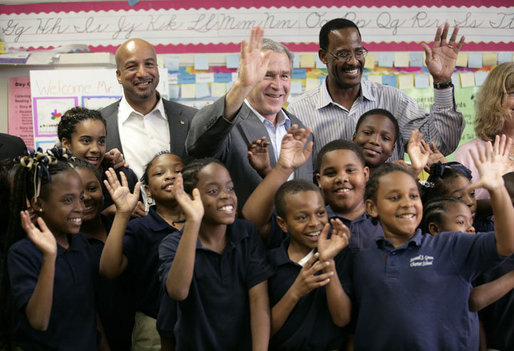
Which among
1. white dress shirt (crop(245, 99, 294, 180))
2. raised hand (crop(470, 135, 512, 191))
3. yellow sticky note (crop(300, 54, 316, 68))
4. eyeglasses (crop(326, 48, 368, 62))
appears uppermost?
yellow sticky note (crop(300, 54, 316, 68))

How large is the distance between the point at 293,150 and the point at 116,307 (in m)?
1.06

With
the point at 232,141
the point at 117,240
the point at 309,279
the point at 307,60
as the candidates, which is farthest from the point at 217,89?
the point at 309,279

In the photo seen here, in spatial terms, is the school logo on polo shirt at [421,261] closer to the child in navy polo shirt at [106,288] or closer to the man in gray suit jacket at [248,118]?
the man in gray suit jacket at [248,118]

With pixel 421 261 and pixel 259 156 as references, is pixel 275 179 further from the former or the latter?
pixel 421 261

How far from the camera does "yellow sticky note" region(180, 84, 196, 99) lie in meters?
4.88

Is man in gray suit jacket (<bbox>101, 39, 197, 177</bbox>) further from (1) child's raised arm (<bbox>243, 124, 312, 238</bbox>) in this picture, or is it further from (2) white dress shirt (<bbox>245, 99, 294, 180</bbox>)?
(1) child's raised arm (<bbox>243, 124, 312, 238</bbox>)

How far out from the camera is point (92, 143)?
2.63 meters

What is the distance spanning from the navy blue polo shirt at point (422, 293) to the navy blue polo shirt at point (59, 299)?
3.44ft

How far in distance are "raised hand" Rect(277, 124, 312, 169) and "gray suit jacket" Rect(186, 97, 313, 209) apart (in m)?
0.23

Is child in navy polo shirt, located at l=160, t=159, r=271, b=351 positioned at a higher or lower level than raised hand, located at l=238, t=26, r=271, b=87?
lower

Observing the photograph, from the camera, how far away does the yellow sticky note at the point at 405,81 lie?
4.78 metres

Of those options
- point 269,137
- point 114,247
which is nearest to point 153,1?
point 269,137

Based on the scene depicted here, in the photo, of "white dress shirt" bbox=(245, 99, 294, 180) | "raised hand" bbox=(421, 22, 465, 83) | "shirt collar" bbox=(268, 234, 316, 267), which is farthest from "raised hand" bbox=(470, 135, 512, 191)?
"white dress shirt" bbox=(245, 99, 294, 180)

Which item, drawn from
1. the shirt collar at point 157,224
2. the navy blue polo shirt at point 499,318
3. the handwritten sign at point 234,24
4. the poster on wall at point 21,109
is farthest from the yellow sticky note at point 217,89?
the navy blue polo shirt at point 499,318
